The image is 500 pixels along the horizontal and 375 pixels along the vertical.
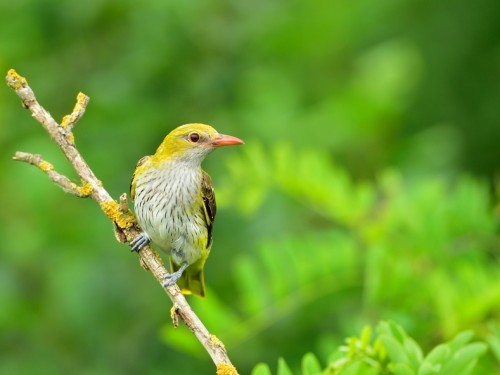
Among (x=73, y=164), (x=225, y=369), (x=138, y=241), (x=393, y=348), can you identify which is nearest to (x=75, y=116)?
(x=73, y=164)

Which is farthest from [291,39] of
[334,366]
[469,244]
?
[334,366]

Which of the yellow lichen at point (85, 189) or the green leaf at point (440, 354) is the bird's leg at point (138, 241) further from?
the green leaf at point (440, 354)

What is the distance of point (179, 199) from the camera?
3666 mm

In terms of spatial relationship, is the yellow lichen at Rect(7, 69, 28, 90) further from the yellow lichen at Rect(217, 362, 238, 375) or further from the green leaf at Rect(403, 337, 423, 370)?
the green leaf at Rect(403, 337, 423, 370)

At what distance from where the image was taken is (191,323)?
242cm

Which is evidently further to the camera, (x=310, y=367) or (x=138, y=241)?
(x=138, y=241)

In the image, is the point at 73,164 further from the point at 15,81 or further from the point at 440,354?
the point at 440,354

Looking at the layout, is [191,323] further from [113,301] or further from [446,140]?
[446,140]

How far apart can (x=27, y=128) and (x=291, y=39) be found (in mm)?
1929

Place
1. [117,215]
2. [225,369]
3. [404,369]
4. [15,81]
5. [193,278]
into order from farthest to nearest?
[193,278], [117,215], [15,81], [404,369], [225,369]

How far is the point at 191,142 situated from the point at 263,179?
0.69m

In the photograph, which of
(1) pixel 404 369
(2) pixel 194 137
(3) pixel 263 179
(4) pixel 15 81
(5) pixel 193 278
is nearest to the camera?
(1) pixel 404 369

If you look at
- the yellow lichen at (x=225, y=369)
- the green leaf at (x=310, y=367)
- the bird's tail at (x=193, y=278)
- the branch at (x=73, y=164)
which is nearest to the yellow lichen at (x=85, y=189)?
the branch at (x=73, y=164)

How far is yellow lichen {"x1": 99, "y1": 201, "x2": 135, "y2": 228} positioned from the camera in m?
2.77
